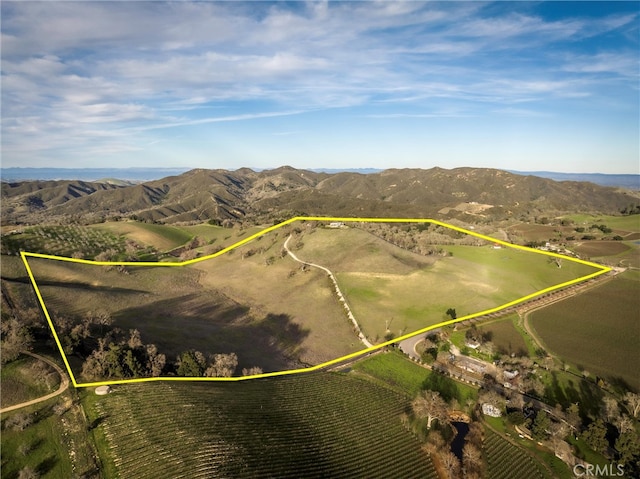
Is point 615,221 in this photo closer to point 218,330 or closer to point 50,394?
point 218,330

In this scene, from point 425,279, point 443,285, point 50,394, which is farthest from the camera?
point 425,279

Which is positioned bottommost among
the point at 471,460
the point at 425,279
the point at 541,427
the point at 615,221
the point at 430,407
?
the point at 471,460

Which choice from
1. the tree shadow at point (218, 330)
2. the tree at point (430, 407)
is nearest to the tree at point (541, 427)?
the tree at point (430, 407)

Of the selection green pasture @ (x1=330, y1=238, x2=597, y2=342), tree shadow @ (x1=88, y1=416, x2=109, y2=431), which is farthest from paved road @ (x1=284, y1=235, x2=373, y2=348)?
tree shadow @ (x1=88, y1=416, x2=109, y2=431)

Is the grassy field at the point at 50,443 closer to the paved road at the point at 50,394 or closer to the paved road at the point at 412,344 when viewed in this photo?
the paved road at the point at 50,394

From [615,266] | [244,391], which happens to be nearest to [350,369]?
[244,391]

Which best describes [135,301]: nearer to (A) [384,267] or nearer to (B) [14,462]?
(B) [14,462]

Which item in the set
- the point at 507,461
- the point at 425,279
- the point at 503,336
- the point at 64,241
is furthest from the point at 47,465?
the point at 64,241
